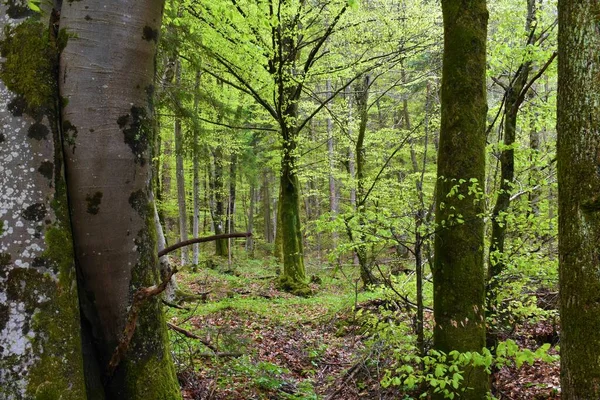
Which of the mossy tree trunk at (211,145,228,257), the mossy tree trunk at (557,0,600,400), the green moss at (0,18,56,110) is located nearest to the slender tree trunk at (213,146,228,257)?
the mossy tree trunk at (211,145,228,257)

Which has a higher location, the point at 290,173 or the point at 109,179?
the point at 290,173

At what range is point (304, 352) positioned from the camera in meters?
7.07

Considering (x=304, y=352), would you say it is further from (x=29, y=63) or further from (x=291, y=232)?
(x=291, y=232)

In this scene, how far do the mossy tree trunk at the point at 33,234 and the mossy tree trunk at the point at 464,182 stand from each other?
309 cm

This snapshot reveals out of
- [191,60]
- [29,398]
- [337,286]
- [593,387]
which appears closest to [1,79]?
[29,398]

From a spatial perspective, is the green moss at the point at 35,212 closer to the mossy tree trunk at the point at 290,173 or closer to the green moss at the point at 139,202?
the green moss at the point at 139,202

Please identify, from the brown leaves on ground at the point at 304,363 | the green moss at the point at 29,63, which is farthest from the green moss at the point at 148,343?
the brown leaves on ground at the point at 304,363

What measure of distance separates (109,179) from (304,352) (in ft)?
18.3

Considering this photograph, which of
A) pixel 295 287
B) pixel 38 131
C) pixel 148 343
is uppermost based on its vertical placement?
pixel 38 131

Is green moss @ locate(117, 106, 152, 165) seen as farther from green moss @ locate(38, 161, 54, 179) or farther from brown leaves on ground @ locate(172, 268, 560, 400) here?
brown leaves on ground @ locate(172, 268, 560, 400)

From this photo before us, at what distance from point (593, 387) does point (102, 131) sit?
2.95 meters

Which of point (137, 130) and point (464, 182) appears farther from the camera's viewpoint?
point (464, 182)

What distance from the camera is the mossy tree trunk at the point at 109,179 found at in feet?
7.74

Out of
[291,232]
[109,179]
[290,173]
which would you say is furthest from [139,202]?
[291,232]
